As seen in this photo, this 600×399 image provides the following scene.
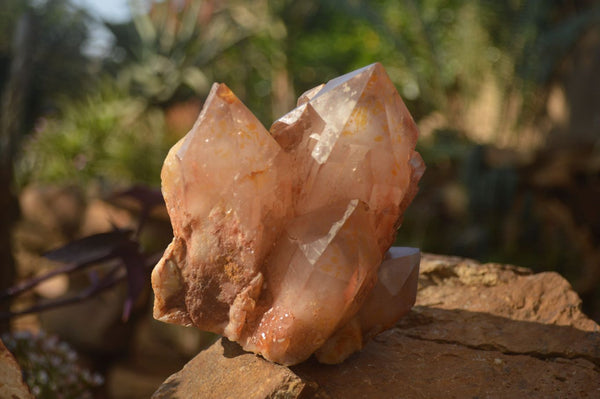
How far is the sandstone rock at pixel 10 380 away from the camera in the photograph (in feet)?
4.12

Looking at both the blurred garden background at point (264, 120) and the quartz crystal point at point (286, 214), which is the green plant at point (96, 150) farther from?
the quartz crystal point at point (286, 214)

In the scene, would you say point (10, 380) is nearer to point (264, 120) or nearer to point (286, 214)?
point (286, 214)

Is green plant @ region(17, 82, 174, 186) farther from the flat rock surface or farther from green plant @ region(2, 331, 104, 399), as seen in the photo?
the flat rock surface

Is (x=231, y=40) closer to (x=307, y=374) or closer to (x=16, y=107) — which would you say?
(x=16, y=107)

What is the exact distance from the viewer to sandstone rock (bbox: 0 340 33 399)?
125cm

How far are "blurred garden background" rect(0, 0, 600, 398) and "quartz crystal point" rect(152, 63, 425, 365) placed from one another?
0.78 metres

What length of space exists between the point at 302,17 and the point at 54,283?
6.35 m

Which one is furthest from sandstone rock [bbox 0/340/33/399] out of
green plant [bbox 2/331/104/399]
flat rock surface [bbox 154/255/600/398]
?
green plant [bbox 2/331/104/399]

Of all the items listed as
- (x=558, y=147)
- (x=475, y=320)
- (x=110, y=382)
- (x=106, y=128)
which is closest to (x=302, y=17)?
(x=106, y=128)

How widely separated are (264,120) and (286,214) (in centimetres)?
745

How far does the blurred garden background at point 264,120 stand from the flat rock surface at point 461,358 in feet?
2.87

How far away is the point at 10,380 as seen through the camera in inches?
50.2

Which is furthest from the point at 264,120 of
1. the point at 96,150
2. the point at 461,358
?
the point at 461,358

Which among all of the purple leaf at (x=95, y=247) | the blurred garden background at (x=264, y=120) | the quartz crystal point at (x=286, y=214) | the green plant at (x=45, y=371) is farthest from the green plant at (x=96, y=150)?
the quartz crystal point at (x=286, y=214)
